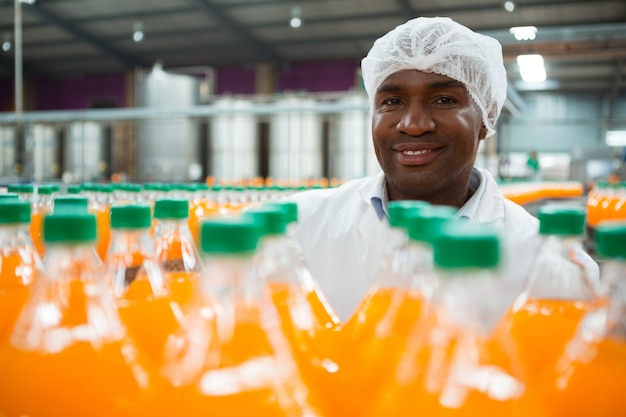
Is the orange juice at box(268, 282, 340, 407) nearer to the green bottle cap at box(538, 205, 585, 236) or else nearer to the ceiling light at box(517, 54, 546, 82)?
the green bottle cap at box(538, 205, 585, 236)

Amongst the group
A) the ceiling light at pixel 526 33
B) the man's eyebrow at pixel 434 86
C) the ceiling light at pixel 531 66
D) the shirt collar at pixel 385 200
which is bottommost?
the shirt collar at pixel 385 200

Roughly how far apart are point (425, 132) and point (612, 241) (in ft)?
3.52

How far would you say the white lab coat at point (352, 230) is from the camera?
4.65 feet

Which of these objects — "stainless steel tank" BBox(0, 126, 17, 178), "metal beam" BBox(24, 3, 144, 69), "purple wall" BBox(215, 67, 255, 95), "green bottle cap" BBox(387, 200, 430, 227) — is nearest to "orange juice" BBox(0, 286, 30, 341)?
"green bottle cap" BBox(387, 200, 430, 227)

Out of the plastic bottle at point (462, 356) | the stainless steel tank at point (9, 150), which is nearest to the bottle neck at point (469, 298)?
the plastic bottle at point (462, 356)

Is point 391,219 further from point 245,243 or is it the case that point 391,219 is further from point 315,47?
point 315,47

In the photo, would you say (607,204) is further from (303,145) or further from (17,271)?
(303,145)

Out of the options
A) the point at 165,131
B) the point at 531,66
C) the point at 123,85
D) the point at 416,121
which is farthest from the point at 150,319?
the point at 123,85

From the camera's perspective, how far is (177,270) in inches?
31.4

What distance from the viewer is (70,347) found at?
48 centimetres

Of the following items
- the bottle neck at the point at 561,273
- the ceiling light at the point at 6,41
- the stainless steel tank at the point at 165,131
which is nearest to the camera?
the bottle neck at the point at 561,273

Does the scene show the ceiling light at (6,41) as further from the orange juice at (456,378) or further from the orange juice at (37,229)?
the orange juice at (456,378)

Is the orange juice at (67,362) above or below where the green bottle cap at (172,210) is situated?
below

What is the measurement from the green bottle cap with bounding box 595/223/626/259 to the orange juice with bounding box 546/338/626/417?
0.07 meters
